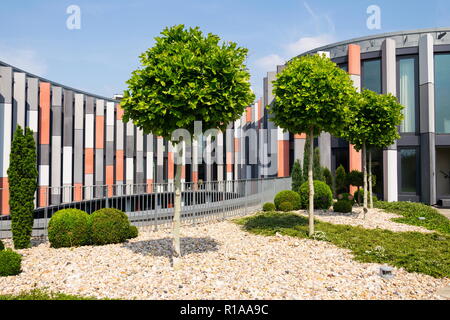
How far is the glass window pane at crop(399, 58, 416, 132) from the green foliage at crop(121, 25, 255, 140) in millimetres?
14893

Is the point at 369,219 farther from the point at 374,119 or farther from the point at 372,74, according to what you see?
the point at 372,74

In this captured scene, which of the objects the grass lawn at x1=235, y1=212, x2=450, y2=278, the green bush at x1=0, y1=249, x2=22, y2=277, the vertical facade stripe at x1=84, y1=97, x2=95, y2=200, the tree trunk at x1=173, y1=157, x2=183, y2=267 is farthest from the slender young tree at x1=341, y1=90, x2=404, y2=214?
the vertical facade stripe at x1=84, y1=97, x2=95, y2=200

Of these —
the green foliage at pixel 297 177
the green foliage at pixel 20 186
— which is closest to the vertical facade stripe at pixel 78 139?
the green foliage at pixel 20 186

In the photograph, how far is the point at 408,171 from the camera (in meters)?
17.2

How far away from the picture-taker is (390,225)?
1041cm

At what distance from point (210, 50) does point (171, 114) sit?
1.35 meters

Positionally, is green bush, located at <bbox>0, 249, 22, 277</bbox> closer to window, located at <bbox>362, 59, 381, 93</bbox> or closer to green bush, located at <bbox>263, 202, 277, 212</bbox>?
green bush, located at <bbox>263, 202, 277, 212</bbox>

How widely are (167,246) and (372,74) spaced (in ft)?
53.4

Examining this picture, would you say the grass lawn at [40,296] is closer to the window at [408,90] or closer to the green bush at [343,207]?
the green bush at [343,207]

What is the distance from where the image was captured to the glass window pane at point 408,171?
672 inches

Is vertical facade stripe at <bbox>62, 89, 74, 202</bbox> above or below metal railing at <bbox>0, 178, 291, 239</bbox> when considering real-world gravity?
above

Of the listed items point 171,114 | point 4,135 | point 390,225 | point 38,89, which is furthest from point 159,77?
point 38,89

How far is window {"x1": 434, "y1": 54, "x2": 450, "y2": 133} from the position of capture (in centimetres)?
1681
